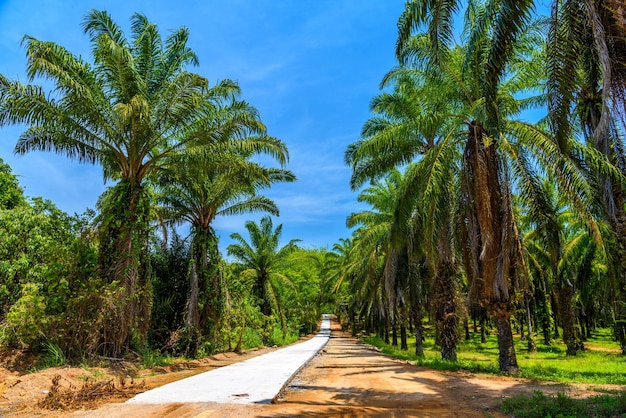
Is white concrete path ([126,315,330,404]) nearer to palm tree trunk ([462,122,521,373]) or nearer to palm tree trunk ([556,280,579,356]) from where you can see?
palm tree trunk ([462,122,521,373])

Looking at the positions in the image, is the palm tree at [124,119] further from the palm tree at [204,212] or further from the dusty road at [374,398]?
the dusty road at [374,398]

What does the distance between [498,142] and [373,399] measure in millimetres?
8137

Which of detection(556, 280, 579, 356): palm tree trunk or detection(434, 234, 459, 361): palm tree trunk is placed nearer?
detection(434, 234, 459, 361): palm tree trunk

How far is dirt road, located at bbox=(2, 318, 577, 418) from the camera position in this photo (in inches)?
251

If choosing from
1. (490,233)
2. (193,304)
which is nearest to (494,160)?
(490,233)

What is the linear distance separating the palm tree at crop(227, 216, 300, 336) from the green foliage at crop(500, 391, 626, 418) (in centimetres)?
2483

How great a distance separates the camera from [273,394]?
7.77 metres

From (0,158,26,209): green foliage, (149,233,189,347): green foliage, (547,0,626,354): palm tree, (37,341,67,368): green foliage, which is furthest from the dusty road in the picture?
(0,158,26,209): green foliage

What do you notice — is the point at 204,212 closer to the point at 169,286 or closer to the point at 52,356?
the point at 169,286

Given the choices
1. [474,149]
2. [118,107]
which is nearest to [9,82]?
[118,107]

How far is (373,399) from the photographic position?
26.3 feet

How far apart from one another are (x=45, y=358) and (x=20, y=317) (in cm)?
127

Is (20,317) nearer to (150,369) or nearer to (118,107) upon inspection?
(150,369)

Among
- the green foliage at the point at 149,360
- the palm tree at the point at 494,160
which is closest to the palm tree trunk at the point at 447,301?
the palm tree at the point at 494,160
